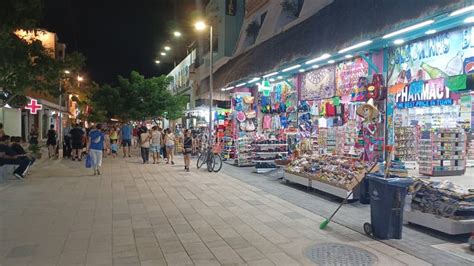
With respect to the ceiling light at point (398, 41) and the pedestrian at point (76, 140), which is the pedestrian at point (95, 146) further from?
the ceiling light at point (398, 41)

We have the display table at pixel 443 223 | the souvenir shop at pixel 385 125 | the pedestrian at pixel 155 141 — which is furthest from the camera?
the pedestrian at pixel 155 141

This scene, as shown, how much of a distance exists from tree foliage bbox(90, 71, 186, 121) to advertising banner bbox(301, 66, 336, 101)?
14.1 m

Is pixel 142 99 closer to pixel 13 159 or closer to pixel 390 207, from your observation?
pixel 13 159

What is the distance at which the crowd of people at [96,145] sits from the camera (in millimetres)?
12273

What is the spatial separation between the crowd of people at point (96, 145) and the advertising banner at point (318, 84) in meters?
5.19

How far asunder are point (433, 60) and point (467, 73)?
1177 millimetres

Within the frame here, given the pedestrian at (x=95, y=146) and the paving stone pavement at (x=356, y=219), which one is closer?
the paving stone pavement at (x=356, y=219)

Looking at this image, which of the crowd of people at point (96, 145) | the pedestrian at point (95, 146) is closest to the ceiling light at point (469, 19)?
the crowd of people at point (96, 145)

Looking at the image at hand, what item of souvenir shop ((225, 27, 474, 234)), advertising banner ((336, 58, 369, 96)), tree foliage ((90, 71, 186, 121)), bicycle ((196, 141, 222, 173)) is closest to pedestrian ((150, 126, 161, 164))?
bicycle ((196, 141, 222, 173))

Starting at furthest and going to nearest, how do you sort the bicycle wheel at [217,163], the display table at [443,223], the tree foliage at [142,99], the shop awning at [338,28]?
the tree foliage at [142,99] → the bicycle wheel at [217,163] → the shop awning at [338,28] → the display table at [443,223]

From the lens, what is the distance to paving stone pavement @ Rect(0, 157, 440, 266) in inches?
205

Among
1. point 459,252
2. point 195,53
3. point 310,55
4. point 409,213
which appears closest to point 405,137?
point 310,55

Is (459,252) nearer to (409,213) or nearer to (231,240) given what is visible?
(409,213)

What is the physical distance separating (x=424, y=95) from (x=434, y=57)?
3.59 feet
